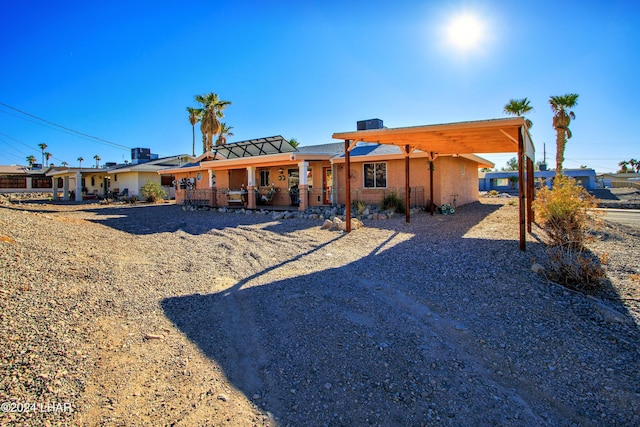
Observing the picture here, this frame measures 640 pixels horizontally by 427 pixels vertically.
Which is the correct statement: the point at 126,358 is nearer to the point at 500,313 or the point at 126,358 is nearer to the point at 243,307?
the point at 243,307

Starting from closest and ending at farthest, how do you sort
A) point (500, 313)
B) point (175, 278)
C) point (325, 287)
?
point (500, 313) → point (325, 287) → point (175, 278)

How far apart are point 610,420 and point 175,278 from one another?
244 inches

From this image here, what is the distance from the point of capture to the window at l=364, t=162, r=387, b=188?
1706 centimetres

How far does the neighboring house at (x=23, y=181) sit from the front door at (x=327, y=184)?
4443 cm

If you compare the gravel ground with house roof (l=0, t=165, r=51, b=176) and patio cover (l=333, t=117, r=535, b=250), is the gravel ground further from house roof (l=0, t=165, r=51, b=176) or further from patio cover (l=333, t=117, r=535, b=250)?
house roof (l=0, t=165, r=51, b=176)

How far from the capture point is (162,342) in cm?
406

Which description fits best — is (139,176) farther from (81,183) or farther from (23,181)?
(23,181)

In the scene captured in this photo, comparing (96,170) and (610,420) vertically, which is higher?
(96,170)

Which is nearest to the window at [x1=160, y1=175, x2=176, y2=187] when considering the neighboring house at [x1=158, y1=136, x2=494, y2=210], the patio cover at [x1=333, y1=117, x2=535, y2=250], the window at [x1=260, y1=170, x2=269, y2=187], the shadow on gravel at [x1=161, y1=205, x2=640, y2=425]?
the neighboring house at [x1=158, y1=136, x2=494, y2=210]

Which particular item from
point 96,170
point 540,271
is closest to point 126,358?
point 540,271

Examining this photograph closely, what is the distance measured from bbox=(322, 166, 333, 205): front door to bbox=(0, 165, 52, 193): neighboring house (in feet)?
146

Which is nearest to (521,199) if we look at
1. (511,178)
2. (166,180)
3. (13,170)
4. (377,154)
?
(377,154)

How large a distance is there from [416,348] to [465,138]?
9194mm

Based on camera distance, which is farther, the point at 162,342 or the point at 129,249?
the point at 129,249
